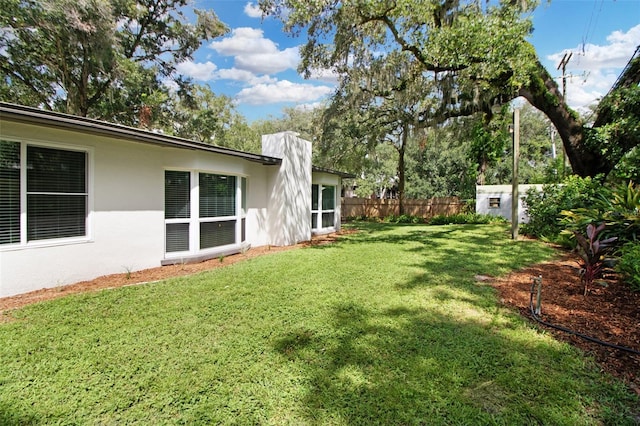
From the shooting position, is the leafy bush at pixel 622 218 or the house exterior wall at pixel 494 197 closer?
the leafy bush at pixel 622 218

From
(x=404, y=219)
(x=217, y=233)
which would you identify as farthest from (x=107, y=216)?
(x=404, y=219)

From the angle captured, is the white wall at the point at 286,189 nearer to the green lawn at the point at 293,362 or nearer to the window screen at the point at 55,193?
the green lawn at the point at 293,362

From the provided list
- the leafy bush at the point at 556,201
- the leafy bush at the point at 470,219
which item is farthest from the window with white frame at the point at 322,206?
the leafy bush at the point at 556,201

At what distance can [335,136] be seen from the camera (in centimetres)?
1716

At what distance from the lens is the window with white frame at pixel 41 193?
4449mm

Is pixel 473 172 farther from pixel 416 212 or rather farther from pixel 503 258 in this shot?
pixel 503 258

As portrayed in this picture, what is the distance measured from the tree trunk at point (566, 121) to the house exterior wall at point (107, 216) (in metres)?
9.75

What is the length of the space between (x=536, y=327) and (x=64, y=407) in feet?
14.6

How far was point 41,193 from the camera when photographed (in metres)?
4.77

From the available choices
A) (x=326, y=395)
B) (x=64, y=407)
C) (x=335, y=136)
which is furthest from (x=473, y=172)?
(x=64, y=407)

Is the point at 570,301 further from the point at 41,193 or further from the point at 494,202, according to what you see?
the point at 494,202

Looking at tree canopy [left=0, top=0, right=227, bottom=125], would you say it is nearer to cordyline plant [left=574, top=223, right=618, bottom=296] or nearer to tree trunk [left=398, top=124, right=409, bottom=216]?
tree trunk [left=398, top=124, right=409, bottom=216]

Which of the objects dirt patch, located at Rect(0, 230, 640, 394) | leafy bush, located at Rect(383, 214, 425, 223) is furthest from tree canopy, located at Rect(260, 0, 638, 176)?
leafy bush, located at Rect(383, 214, 425, 223)

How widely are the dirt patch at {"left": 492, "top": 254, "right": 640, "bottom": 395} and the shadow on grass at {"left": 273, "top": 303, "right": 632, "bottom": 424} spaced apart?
0.32 m
